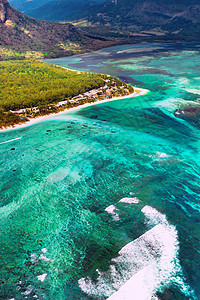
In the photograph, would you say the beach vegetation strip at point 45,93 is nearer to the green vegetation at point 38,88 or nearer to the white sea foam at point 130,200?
the green vegetation at point 38,88

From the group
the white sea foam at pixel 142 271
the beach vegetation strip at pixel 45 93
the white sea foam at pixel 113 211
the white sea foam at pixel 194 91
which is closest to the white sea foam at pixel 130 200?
the white sea foam at pixel 113 211

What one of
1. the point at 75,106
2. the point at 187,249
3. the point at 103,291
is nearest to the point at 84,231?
the point at 103,291

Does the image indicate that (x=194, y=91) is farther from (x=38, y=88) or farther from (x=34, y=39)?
(x=34, y=39)

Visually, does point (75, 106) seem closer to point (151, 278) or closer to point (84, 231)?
point (84, 231)

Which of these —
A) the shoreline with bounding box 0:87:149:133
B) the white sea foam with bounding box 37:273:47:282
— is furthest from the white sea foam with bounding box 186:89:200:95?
the white sea foam with bounding box 37:273:47:282

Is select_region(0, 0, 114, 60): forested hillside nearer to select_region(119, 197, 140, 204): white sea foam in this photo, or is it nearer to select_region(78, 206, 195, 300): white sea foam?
select_region(119, 197, 140, 204): white sea foam

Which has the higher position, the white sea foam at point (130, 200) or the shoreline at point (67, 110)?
the shoreline at point (67, 110)
